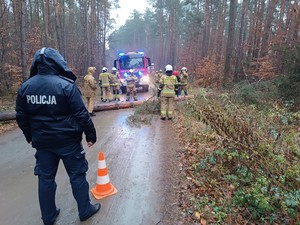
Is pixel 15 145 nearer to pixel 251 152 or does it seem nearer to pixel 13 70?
pixel 251 152

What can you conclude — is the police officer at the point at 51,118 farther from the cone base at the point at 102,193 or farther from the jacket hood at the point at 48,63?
the cone base at the point at 102,193

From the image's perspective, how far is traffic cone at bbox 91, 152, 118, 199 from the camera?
3.73 meters

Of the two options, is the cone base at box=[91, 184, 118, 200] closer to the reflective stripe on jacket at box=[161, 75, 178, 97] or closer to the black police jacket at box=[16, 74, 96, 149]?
the black police jacket at box=[16, 74, 96, 149]

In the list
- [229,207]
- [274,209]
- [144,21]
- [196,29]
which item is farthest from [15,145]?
[144,21]

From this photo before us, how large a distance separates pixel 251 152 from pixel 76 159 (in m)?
2.85

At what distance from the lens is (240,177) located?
4180mm

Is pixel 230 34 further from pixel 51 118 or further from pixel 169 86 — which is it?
pixel 51 118

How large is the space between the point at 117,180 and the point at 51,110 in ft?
6.95

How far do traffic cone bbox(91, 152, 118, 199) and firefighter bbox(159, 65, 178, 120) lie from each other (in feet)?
18.2

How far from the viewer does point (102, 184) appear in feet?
12.4

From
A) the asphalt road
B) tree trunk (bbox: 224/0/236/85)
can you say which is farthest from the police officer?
tree trunk (bbox: 224/0/236/85)

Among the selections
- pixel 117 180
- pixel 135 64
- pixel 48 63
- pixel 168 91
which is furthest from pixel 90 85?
pixel 135 64

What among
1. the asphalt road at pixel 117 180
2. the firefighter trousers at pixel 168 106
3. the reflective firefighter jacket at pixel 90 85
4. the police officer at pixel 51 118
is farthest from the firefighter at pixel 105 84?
the police officer at pixel 51 118

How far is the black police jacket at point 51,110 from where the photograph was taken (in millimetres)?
2705
